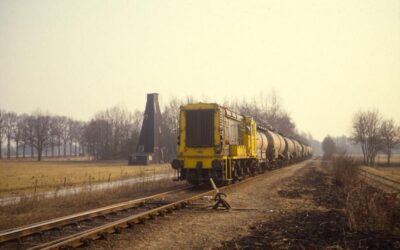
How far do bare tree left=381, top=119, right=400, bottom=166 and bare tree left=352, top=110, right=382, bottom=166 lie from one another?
847 mm

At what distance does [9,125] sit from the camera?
360 feet

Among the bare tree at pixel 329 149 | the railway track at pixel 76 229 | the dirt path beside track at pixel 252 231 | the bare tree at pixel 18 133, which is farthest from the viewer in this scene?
the bare tree at pixel 18 133

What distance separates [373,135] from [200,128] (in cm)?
5129

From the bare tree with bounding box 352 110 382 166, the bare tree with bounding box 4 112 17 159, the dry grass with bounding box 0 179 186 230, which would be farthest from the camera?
the bare tree with bounding box 4 112 17 159

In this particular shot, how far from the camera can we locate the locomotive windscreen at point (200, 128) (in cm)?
1966

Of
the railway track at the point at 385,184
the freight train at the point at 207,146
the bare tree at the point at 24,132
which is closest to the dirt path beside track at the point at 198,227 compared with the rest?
the freight train at the point at 207,146

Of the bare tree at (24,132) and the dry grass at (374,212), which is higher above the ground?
the bare tree at (24,132)

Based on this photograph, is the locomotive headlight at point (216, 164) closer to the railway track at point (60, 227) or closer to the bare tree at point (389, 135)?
the railway track at point (60, 227)

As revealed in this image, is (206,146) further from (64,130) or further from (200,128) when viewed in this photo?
(64,130)

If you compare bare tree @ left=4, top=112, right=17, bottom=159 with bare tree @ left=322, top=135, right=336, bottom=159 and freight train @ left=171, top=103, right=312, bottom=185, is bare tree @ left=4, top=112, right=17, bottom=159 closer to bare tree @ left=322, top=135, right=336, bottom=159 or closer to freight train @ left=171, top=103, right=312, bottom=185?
bare tree @ left=322, top=135, right=336, bottom=159

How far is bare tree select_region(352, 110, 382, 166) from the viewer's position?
201ft

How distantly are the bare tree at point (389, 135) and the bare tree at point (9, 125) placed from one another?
90.2m

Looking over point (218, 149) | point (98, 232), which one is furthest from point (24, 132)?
point (98, 232)

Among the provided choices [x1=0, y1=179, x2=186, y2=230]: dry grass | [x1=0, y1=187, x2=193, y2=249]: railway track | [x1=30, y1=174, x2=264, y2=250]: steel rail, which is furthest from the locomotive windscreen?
[x1=30, y1=174, x2=264, y2=250]: steel rail
